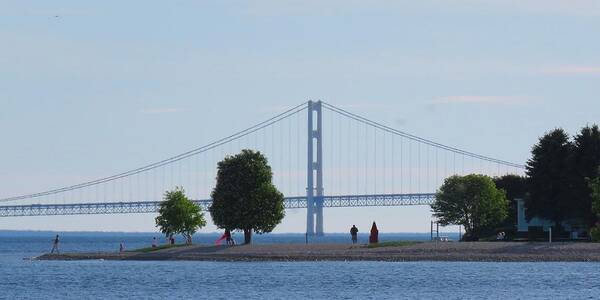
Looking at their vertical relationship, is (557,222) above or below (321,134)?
below

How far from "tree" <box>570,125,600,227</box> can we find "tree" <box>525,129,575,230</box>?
0.43 m

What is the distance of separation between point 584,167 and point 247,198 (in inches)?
1002

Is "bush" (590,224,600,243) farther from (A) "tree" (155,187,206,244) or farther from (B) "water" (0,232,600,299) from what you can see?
(A) "tree" (155,187,206,244)

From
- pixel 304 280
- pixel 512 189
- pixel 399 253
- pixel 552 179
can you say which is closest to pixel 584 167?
pixel 552 179

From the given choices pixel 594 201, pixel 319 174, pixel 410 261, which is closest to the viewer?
pixel 410 261

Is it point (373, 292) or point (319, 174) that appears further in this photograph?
point (319, 174)

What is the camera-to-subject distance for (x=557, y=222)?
11381 centimetres

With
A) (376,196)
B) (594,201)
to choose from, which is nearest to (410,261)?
(594,201)

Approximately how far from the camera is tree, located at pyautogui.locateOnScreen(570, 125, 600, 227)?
364 ft

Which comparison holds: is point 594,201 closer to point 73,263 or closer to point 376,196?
point 73,263

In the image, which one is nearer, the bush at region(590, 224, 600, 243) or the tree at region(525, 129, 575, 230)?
the bush at region(590, 224, 600, 243)

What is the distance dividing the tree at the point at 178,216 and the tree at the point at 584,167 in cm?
2715

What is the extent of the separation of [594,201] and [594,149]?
9562mm

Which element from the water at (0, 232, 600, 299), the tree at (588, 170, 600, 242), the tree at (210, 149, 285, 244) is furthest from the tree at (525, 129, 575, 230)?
the water at (0, 232, 600, 299)
